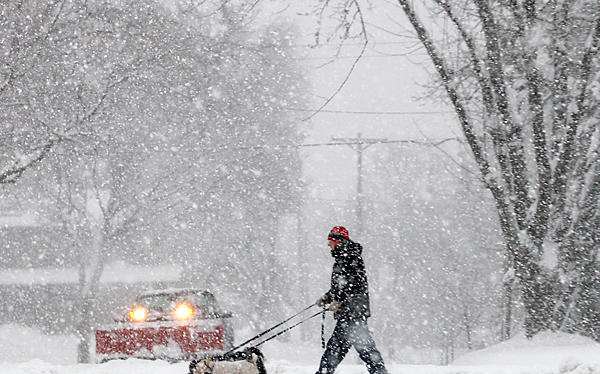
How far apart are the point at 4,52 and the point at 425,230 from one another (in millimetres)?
35243

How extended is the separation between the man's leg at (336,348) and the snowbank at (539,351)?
2.45 m

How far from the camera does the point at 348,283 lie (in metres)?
7.20

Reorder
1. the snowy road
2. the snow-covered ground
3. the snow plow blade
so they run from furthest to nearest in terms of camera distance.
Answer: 1. the snow plow blade
2. the snowy road
3. the snow-covered ground

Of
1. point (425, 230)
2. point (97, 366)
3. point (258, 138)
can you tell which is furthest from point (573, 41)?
point (425, 230)

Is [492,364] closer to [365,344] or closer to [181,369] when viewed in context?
[365,344]

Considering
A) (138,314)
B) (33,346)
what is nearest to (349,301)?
(138,314)

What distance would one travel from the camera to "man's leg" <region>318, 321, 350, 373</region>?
23.8ft

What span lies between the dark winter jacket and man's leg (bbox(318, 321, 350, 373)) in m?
0.12

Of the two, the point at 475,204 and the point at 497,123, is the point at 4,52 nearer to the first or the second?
the point at 497,123

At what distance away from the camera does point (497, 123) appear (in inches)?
400

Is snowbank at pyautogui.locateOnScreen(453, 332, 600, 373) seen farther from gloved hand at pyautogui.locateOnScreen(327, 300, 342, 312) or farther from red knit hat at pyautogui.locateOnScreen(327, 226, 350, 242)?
red knit hat at pyautogui.locateOnScreen(327, 226, 350, 242)

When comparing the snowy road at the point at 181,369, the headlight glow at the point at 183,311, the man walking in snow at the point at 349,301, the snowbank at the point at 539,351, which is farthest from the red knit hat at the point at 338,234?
the headlight glow at the point at 183,311

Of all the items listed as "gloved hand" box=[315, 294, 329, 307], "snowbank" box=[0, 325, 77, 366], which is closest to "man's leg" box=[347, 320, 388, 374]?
"gloved hand" box=[315, 294, 329, 307]

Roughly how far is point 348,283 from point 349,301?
19 cm
